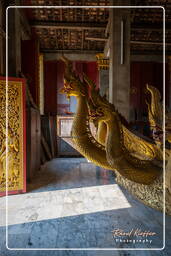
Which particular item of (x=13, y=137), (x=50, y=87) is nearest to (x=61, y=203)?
(x=13, y=137)

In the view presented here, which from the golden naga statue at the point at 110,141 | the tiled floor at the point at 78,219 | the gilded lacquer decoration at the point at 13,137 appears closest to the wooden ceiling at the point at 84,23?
the gilded lacquer decoration at the point at 13,137

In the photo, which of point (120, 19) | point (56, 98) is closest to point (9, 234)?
point (120, 19)

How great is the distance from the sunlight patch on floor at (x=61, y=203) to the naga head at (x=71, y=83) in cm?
151

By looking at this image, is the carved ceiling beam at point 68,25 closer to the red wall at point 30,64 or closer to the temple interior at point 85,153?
the temple interior at point 85,153

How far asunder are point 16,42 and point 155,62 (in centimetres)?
608

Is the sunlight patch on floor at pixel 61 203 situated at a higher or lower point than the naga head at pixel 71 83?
Result: lower

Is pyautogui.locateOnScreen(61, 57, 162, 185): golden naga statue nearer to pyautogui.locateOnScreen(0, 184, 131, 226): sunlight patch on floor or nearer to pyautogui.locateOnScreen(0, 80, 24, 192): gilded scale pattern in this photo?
pyautogui.locateOnScreen(0, 184, 131, 226): sunlight patch on floor

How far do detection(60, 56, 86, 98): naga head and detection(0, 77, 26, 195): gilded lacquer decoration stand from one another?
144cm

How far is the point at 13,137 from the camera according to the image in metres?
3.16

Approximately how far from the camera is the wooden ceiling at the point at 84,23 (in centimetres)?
456

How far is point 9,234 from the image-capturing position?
202 cm

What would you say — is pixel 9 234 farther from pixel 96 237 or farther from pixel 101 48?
pixel 101 48

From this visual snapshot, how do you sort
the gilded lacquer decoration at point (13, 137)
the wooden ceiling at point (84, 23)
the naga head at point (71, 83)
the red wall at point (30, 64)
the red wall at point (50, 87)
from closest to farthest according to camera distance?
1. the naga head at point (71, 83)
2. the gilded lacquer decoration at point (13, 137)
3. the wooden ceiling at point (84, 23)
4. the red wall at point (30, 64)
5. the red wall at point (50, 87)

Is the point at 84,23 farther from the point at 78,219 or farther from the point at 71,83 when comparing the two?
the point at 78,219
